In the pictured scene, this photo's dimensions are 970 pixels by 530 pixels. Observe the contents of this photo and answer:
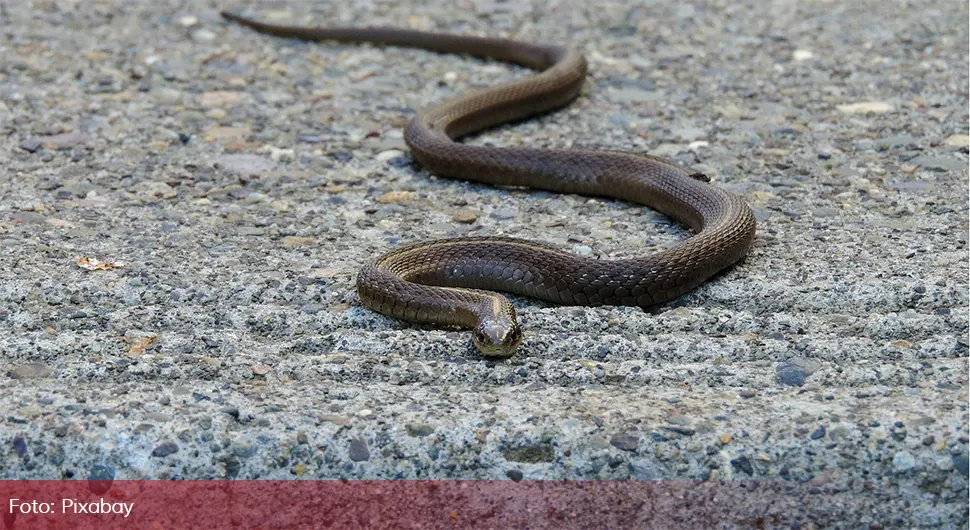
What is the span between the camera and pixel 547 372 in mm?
3719

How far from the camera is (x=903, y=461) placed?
10.7ft

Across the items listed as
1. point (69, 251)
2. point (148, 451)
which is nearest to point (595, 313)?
point (148, 451)

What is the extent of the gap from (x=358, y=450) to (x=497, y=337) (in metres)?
0.64

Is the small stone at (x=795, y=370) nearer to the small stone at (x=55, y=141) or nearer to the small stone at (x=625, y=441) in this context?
the small stone at (x=625, y=441)

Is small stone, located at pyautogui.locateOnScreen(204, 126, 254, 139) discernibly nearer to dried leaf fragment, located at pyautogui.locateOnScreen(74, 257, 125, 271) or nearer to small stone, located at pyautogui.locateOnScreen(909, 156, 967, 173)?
dried leaf fragment, located at pyautogui.locateOnScreen(74, 257, 125, 271)

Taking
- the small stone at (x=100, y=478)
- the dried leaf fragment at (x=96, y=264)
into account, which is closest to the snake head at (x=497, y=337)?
the small stone at (x=100, y=478)

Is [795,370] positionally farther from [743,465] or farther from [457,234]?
[457,234]

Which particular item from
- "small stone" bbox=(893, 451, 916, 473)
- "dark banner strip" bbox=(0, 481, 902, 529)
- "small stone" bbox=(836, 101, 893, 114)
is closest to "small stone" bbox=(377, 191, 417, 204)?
"dark banner strip" bbox=(0, 481, 902, 529)

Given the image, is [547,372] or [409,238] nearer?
[547,372]

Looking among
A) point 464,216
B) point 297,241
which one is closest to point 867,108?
point 464,216

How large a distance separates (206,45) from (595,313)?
423 centimetres

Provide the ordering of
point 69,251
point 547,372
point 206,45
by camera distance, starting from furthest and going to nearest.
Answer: point 206,45, point 69,251, point 547,372

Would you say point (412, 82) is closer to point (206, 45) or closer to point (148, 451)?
point (206, 45)

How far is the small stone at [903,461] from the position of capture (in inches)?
128
